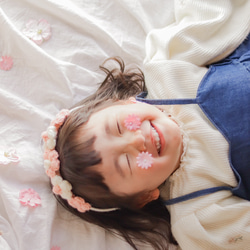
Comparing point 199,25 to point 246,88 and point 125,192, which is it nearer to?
point 246,88

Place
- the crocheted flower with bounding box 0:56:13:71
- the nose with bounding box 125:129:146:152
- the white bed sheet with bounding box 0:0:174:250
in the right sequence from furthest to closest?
1. the crocheted flower with bounding box 0:56:13:71
2. the white bed sheet with bounding box 0:0:174:250
3. the nose with bounding box 125:129:146:152

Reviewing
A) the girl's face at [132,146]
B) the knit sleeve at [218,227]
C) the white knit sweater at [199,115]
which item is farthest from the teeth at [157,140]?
the knit sleeve at [218,227]

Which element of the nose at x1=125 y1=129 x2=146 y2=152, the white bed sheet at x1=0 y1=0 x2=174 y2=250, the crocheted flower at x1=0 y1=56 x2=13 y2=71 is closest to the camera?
the nose at x1=125 y1=129 x2=146 y2=152

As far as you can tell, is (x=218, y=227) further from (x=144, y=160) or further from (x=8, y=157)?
(x=8, y=157)

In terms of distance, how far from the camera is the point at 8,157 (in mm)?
1193

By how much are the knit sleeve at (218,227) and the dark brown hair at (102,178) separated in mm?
99

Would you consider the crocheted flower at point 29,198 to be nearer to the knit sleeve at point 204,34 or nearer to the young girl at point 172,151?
the young girl at point 172,151

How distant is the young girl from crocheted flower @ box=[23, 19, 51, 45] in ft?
1.14

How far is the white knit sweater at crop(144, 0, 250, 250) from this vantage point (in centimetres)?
112

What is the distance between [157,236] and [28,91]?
73 centimetres

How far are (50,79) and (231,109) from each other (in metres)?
0.69

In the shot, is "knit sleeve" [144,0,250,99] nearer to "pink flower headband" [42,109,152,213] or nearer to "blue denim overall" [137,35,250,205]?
"blue denim overall" [137,35,250,205]

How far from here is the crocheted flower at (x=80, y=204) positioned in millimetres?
1116

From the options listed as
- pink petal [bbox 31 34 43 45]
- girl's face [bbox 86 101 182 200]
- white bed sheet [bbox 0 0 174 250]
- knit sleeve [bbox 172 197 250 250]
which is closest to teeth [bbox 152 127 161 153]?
girl's face [bbox 86 101 182 200]
